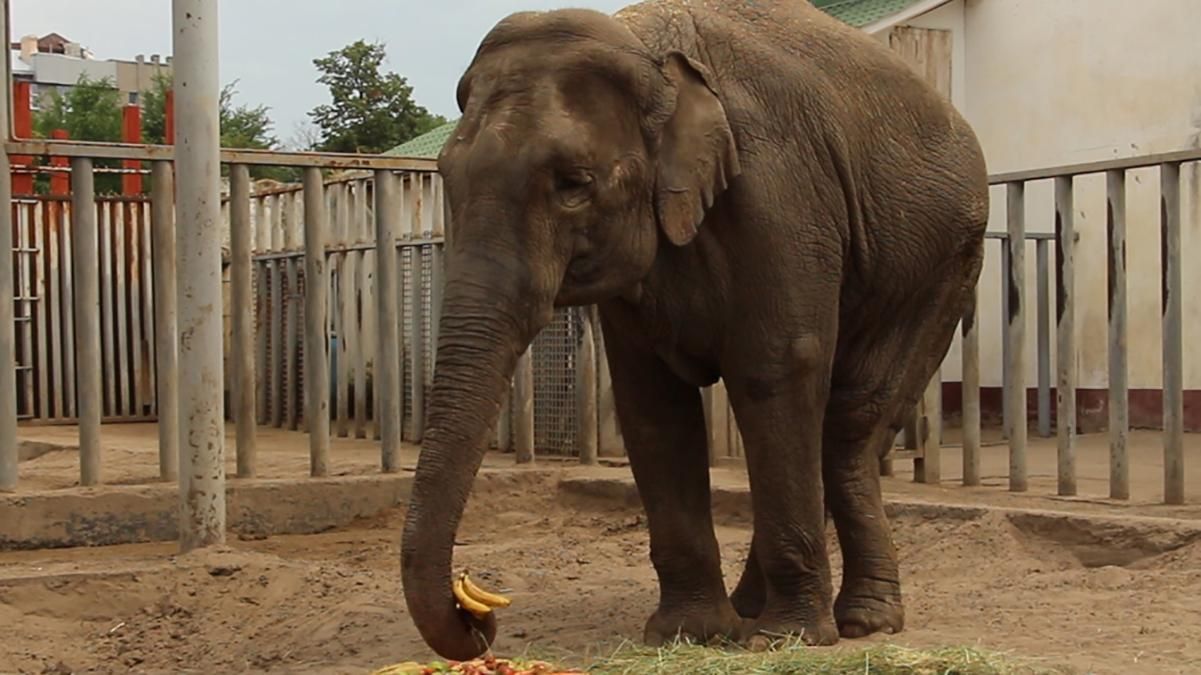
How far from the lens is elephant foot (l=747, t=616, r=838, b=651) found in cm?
543

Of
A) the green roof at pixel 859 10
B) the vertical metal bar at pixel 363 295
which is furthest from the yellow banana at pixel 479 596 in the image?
the green roof at pixel 859 10

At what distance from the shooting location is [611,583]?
24.6 ft

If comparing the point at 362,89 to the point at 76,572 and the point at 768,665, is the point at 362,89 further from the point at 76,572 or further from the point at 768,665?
the point at 768,665

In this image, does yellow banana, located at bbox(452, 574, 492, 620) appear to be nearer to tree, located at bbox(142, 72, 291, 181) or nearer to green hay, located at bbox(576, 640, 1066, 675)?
green hay, located at bbox(576, 640, 1066, 675)

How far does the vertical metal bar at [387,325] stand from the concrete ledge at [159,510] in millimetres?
240

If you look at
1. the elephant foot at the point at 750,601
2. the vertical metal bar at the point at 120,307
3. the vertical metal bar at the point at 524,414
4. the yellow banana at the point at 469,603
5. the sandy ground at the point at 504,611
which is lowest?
the sandy ground at the point at 504,611

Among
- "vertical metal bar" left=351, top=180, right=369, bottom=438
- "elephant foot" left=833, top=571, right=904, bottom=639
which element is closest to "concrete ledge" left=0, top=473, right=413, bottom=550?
"elephant foot" left=833, top=571, right=904, bottom=639

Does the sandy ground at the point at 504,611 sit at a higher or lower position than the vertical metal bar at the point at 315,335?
lower

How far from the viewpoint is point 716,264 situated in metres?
5.39

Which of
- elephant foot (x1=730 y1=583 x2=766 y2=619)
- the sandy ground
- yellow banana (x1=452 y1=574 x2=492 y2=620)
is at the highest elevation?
yellow banana (x1=452 y1=574 x2=492 y2=620)

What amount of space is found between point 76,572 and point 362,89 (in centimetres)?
2954

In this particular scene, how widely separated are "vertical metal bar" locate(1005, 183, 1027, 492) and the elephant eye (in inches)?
192

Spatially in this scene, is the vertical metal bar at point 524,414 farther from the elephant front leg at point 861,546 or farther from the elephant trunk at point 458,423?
the elephant trunk at point 458,423

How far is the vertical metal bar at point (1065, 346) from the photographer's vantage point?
891cm
